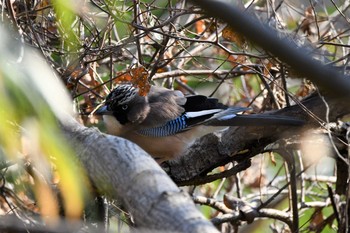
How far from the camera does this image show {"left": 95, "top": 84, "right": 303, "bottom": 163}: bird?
495cm

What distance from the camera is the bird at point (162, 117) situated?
495 centimetres

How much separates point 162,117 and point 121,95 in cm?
40

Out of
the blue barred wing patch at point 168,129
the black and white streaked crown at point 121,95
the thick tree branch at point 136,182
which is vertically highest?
the black and white streaked crown at point 121,95

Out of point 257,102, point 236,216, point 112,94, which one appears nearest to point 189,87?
point 257,102

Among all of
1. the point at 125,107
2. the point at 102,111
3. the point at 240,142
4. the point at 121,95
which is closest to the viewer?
the point at 240,142

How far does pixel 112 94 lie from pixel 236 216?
1280mm

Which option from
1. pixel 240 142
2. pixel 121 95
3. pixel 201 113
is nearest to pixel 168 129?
pixel 201 113

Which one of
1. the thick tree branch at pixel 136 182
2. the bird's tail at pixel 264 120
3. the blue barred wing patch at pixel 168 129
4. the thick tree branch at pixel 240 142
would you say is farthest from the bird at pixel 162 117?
the thick tree branch at pixel 136 182

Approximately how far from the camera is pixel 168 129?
16.8ft

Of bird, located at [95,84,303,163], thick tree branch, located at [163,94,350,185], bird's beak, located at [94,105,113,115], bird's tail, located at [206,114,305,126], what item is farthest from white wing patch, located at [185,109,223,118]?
thick tree branch, located at [163,94,350,185]

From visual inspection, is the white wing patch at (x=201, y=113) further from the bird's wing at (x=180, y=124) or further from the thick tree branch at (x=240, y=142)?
the thick tree branch at (x=240, y=142)

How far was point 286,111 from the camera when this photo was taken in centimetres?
415

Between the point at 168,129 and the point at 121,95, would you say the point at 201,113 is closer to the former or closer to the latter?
the point at 168,129

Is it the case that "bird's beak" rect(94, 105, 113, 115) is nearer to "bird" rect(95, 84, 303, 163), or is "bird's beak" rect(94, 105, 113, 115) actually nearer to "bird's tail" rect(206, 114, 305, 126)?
"bird" rect(95, 84, 303, 163)
